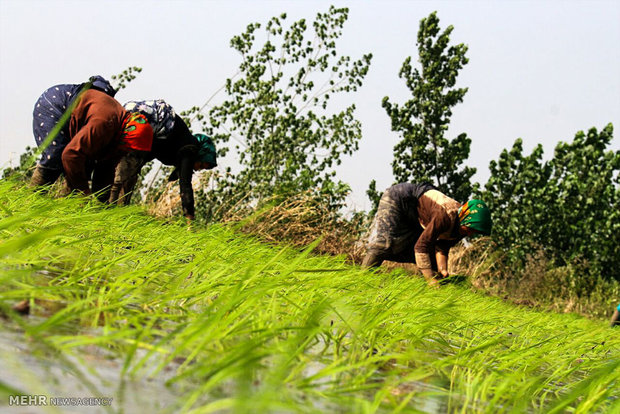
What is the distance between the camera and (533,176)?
1231 cm

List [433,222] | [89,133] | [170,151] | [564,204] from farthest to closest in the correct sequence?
[564,204] < [170,151] < [433,222] < [89,133]

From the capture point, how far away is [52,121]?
381 centimetres

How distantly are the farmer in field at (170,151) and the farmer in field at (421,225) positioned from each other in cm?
199

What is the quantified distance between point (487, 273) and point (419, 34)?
602 cm

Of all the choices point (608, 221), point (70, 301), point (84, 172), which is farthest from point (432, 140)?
point (70, 301)

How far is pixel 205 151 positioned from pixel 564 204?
32.5 ft

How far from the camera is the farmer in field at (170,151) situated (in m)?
4.59

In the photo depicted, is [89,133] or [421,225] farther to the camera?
[421,225]

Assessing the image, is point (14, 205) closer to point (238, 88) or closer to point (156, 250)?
point (156, 250)

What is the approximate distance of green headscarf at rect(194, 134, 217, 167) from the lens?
537 centimetres

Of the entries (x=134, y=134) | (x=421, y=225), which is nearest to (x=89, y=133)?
(x=134, y=134)

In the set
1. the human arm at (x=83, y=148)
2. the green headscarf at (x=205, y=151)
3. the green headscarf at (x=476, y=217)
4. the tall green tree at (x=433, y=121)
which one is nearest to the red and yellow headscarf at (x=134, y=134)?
the human arm at (x=83, y=148)

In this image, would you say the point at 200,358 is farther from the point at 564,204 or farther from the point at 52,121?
the point at 564,204

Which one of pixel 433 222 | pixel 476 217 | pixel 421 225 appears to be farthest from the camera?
pixel 421 225
